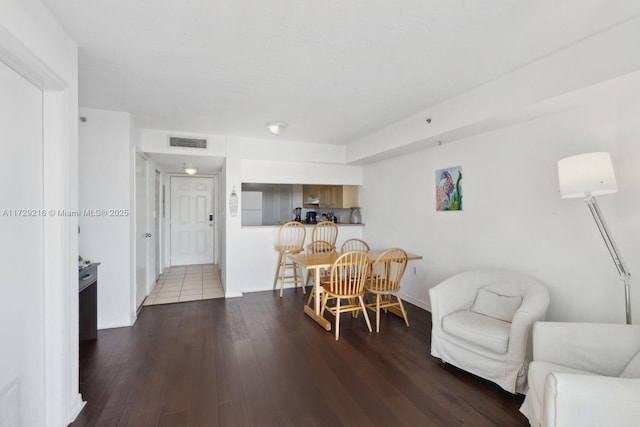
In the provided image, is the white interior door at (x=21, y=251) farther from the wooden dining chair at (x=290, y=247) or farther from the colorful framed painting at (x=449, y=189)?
the colorful framed painting at (x=449, y=189)

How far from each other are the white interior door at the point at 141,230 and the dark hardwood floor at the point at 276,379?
0.72 m

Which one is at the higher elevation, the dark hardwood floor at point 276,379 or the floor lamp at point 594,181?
the floor lamp at point 594,181

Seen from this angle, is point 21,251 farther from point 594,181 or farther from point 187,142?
point 594,181

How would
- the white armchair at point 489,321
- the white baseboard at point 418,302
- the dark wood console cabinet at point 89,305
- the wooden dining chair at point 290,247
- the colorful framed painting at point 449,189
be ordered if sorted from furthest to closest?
the wooden dining chair at point 290,247, the white baseboard at point 418,302, the colorful framed painting at point 449,189, the dark wood console cabinet at point 89,305, the white armchair at point 489,321

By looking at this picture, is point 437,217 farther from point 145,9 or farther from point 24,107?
point 24,107

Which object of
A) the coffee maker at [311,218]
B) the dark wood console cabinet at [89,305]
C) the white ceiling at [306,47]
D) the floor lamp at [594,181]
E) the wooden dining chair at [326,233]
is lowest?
the dark wood console cabinet at [89,305]

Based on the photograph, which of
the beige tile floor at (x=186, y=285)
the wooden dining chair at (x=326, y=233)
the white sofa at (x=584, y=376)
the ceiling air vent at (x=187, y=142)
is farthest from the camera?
the wooden dining chair at (x=326, y=233)

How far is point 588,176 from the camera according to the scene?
1.81 m

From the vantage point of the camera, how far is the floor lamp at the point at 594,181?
69.9 inches

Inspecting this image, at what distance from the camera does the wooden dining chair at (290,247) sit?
469 centimetres

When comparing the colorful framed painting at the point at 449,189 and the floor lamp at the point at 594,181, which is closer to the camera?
the floor lamp at the point at 594,181

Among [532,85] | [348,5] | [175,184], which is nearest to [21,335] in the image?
[348,5]

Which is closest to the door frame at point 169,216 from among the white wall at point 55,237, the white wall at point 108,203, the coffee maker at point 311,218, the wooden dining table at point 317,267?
the coffee maker at point 311,218

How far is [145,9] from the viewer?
5.28 feet
